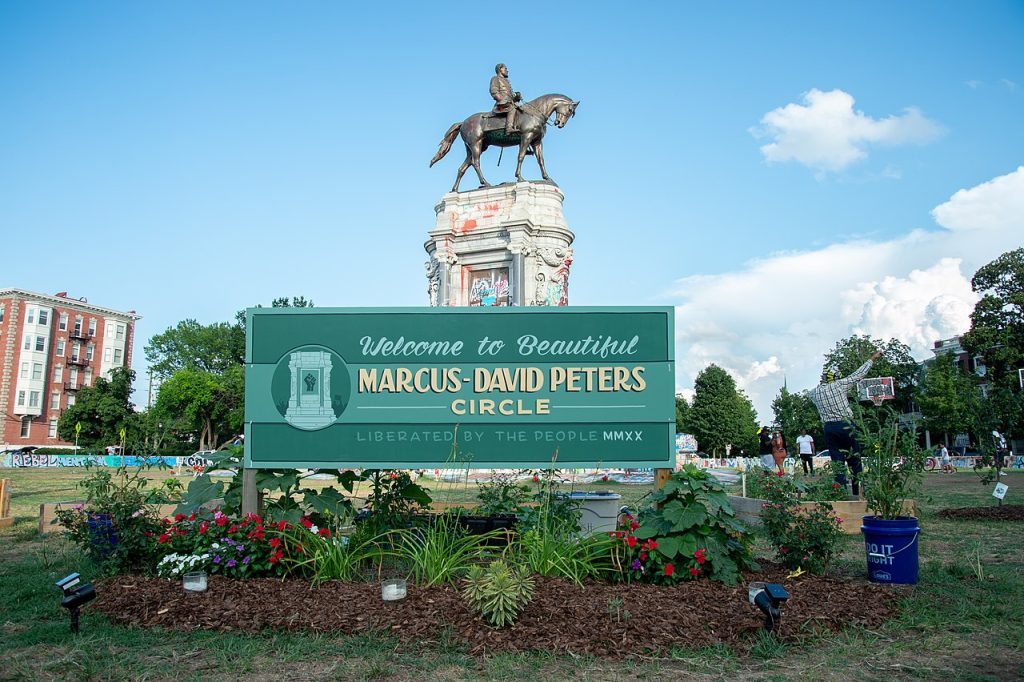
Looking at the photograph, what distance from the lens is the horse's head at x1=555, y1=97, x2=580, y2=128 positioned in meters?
28.1

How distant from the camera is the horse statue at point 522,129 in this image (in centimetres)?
2780

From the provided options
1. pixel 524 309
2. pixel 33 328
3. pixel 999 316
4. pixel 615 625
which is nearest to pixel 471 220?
Result: pixel 524 309

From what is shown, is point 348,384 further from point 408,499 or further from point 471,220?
point 471,220

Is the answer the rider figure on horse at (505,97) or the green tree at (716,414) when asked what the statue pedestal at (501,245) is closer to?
the rider figure on horse at (505,97)

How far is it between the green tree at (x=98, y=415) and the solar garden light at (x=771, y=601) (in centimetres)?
7411

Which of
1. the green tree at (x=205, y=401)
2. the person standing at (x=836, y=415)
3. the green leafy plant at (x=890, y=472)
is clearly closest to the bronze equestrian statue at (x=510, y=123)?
the person standing at (x=836, y=415)

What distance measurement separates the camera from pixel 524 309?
816cm

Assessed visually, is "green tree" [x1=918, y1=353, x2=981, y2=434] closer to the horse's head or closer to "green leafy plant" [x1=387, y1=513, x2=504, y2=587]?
the horse's head

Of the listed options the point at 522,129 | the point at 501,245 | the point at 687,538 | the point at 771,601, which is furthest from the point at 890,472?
the point at 522,129

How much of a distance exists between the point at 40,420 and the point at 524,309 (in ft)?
275

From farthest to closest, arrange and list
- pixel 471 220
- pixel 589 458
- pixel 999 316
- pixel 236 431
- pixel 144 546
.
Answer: pixel 236 431 < pixel 999 316 < pixel 471 220 < pixel 589 458 < pixel 144 546

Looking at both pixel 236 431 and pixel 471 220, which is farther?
pixel 236 431

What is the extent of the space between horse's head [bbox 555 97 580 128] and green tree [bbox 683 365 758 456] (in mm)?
49537

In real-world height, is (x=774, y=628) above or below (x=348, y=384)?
below
